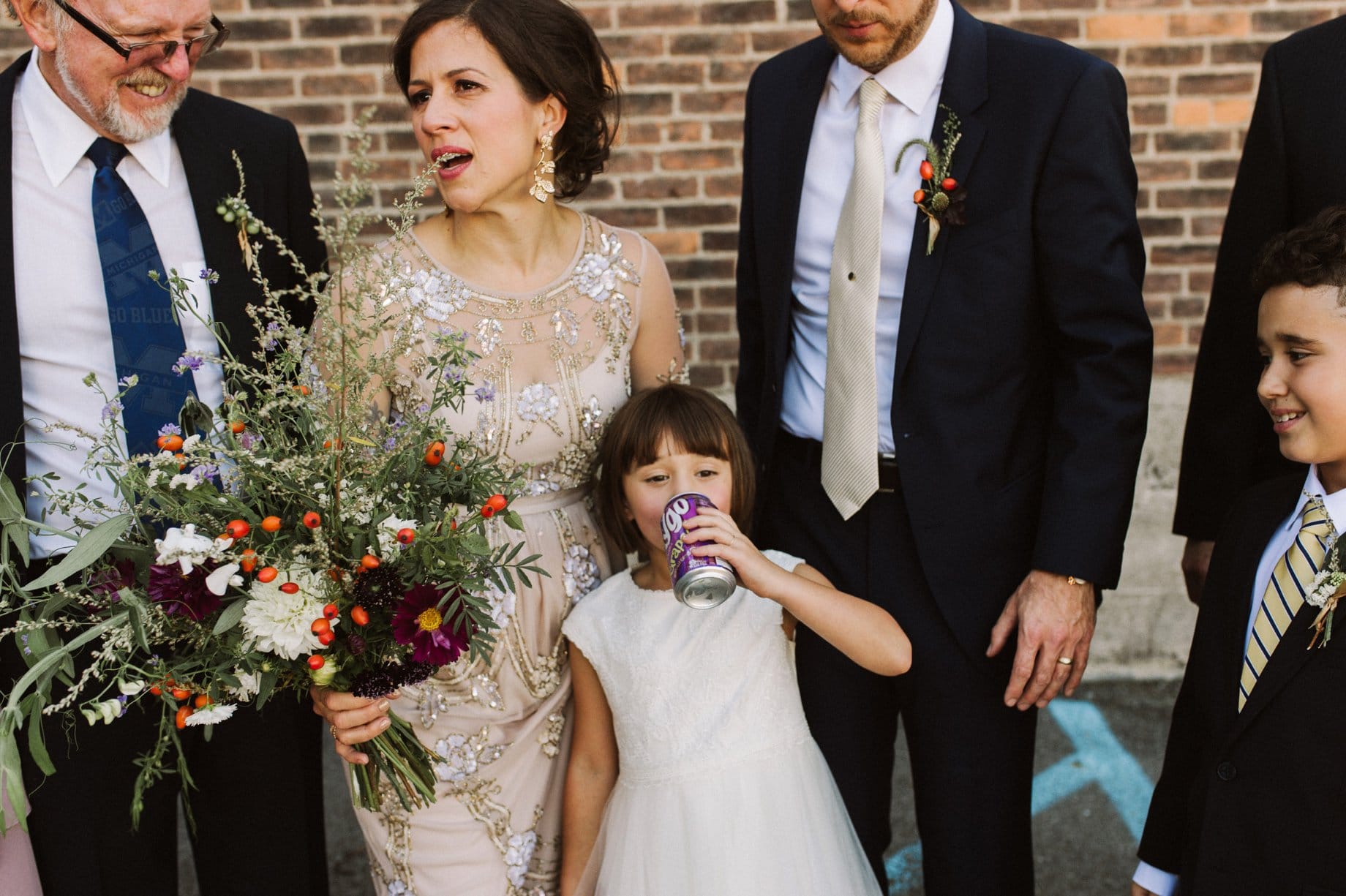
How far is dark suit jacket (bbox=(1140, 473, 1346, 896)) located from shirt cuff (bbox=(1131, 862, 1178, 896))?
17mm

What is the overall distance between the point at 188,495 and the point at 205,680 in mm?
323

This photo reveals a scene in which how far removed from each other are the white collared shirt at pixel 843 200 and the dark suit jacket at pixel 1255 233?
66 centimetres

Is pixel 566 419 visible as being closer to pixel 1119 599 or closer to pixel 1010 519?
pixel 1010 519

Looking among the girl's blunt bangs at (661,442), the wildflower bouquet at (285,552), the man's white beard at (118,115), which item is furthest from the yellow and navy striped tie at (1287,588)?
the man's white beard at (118,115)

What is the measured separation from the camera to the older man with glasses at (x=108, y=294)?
8.18ft

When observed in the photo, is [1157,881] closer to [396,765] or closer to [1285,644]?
[1285,644]

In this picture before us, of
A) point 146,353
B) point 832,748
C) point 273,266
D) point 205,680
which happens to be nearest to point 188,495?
point 205,680

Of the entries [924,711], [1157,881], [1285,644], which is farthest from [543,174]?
[1157,881]

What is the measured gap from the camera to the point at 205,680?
6.41 feet

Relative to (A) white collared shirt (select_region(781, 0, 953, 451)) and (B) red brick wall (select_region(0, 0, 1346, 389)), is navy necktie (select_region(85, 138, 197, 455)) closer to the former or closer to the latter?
(A) white collared shirt (select_region(781, 0, 953, 451))

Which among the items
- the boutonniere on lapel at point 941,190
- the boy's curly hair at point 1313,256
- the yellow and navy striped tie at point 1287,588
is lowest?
the yellow and navy striped tie at point 1287,588

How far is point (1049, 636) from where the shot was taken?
2.43m

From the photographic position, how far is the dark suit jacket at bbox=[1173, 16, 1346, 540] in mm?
2334

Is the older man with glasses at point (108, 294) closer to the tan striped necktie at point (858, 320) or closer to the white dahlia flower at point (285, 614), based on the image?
the white dahlia flower at point (285, 614)
